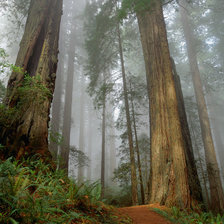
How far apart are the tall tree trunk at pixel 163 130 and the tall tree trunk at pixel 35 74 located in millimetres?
2757

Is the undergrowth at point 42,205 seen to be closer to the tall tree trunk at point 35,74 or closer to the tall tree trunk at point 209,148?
the tall tree trunk at point 35,74

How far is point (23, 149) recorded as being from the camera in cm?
307

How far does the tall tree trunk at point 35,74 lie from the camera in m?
3.17

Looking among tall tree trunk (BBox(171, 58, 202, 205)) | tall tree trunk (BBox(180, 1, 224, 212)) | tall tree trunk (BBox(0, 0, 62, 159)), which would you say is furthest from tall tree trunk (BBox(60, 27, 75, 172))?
tall tree trunk (BBox(180, 1, 224, 212))

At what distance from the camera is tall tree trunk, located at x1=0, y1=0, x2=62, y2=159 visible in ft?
10.4

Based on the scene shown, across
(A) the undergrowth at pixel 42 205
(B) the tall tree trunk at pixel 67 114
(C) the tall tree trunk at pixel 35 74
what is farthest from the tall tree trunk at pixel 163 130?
(B) the tall tree trunk at pixel 67 114

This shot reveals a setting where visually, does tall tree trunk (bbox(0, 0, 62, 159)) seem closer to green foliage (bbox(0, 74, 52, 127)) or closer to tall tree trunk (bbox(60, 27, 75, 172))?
green foliage (bbox(0, 74, 52, 127))

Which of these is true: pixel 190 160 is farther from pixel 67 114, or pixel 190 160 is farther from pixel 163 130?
pixel 67 114

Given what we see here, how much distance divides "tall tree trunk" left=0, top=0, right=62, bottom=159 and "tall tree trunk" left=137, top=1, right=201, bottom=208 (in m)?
2.76

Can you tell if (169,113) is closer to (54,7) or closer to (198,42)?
(54,7)

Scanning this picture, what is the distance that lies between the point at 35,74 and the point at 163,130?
3568 mm

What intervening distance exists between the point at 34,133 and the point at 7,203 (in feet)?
6.24

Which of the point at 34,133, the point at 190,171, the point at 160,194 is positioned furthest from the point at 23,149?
the point at 190,171

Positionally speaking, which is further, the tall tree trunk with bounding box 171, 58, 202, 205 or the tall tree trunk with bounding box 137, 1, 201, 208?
the tall tree trunk with bounding box 171, 58, 202, 205
